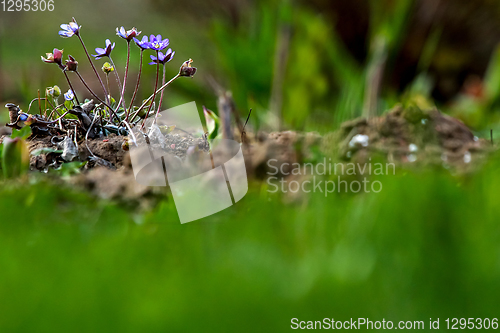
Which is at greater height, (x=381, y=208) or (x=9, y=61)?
(x=9, y=61)

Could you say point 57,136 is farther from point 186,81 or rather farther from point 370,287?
point 186,81

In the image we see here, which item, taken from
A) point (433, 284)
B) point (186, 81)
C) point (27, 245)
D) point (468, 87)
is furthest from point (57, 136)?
point (468, 87)

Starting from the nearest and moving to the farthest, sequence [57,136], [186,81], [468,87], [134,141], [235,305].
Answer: [235,305] < [134,141] < [57,136] < [186,81] < [468,87]

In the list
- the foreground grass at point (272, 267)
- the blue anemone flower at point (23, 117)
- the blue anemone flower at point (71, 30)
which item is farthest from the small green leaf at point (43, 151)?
the foreground grass at point (272, 267)

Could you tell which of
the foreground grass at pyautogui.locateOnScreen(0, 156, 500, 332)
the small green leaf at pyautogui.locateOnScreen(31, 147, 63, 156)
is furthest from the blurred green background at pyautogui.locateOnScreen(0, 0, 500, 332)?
the small green leaf at pyautogui.locateOnScreen(31, 147, 63, 156)

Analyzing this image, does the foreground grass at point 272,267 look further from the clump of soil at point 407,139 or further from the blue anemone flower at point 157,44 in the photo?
the blue anemone flower at point 157,44

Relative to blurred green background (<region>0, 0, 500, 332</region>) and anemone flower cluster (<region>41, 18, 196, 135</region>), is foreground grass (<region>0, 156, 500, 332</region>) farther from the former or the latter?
anemone flower cluster (<region>41, 18, 196, 135</region>)

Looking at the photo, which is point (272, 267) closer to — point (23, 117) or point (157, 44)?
point (157, 44)

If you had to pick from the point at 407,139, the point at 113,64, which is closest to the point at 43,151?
the point at 113,64
